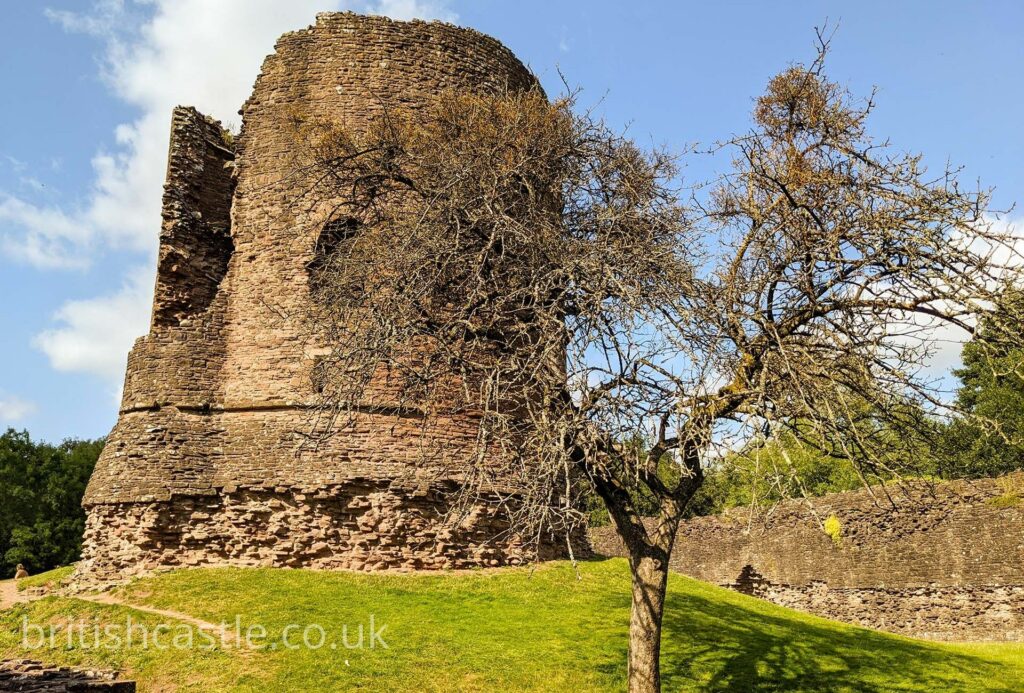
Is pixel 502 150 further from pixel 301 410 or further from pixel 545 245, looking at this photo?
pixel 301 410

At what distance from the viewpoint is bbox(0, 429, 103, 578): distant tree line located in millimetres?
27312

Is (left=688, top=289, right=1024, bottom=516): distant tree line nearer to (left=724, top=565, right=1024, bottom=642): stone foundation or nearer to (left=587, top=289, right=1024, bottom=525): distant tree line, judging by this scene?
(left=587, top=289, right=1024, bottom=525): distant tree line

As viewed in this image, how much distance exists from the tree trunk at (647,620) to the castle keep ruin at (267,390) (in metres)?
3.81

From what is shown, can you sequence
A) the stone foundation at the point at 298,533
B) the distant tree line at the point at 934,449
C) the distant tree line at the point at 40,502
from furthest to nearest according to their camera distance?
the distant tree line at the point at 40,502 → the stone foundation at the point at 298,533 → the distant tree line at the point at 934,449

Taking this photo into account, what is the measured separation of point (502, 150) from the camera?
30.6 feet

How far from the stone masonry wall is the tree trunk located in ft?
22.1

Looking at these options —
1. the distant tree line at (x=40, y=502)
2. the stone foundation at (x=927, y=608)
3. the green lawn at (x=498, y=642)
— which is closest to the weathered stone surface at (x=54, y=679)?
the green lawn at (x=498, y=642)

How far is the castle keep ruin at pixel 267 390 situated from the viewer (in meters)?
11.8

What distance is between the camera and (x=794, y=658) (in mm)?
9062

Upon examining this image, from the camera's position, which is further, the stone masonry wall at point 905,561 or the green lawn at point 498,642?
the stone masonry wall at point 905,561

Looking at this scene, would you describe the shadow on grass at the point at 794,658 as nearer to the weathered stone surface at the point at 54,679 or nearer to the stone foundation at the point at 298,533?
the stone foundation at the point at 298,533

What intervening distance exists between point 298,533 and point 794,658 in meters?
7.01

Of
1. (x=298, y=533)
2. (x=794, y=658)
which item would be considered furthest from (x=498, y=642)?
(x=298, y=533)

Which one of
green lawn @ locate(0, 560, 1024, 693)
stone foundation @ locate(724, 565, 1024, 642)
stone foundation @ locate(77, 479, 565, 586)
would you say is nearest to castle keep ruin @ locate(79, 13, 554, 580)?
stone foundation @ locate(77, 479, 565, 586)
